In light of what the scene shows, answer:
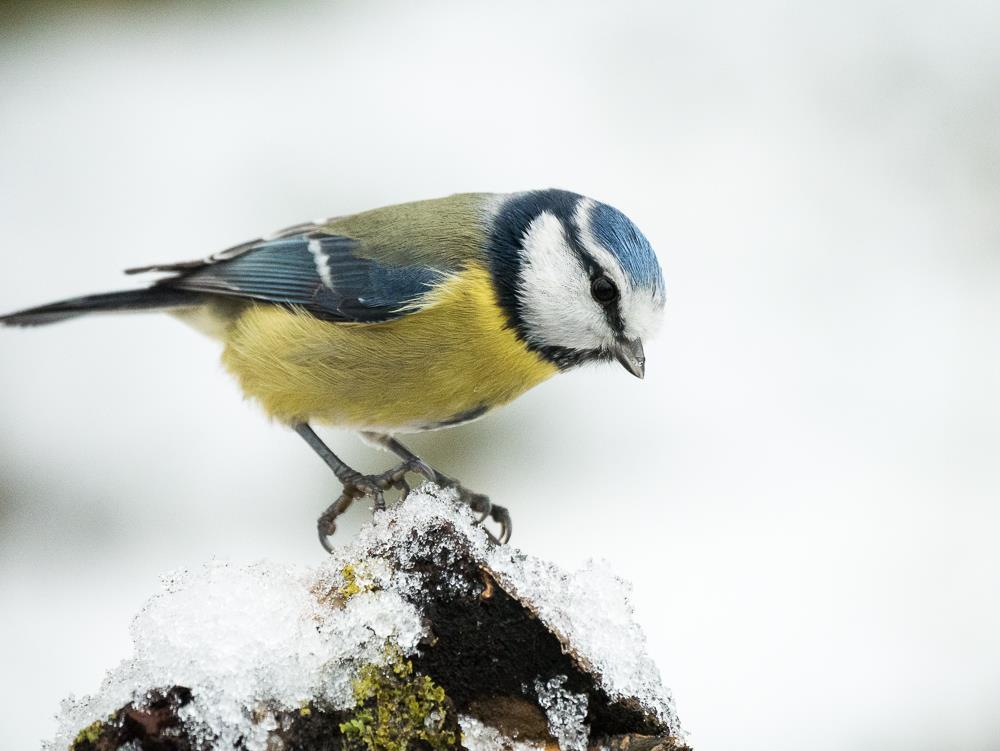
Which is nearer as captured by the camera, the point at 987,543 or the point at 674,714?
the point at 674,714

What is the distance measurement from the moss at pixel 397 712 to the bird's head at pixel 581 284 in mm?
994

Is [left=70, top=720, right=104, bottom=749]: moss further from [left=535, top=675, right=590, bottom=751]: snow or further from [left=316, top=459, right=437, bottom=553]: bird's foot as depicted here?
[left=316, top=459, right=437, bottom=553]: bird's foot

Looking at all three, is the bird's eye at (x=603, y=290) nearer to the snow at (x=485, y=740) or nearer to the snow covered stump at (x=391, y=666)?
the snow covered stump at (x=391, y=666)

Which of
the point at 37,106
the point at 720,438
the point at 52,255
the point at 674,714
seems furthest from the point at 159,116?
the point at 674,714

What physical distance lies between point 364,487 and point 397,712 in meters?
0.90

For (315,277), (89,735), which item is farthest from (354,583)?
(315,277)

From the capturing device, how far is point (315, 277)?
7.79 ft

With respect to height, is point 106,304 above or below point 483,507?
above

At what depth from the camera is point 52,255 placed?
3.41 meters

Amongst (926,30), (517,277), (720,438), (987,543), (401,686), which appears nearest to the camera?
(401,686)

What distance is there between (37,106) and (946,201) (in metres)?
3.31

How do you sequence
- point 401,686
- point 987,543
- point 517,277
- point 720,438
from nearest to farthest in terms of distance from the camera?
point 401,686 < point 517,277 < point 987,543 < point 720,438

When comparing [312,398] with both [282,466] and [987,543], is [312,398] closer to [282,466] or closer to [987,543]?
[282,466]

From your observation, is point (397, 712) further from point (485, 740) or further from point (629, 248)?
point (629, 248)
